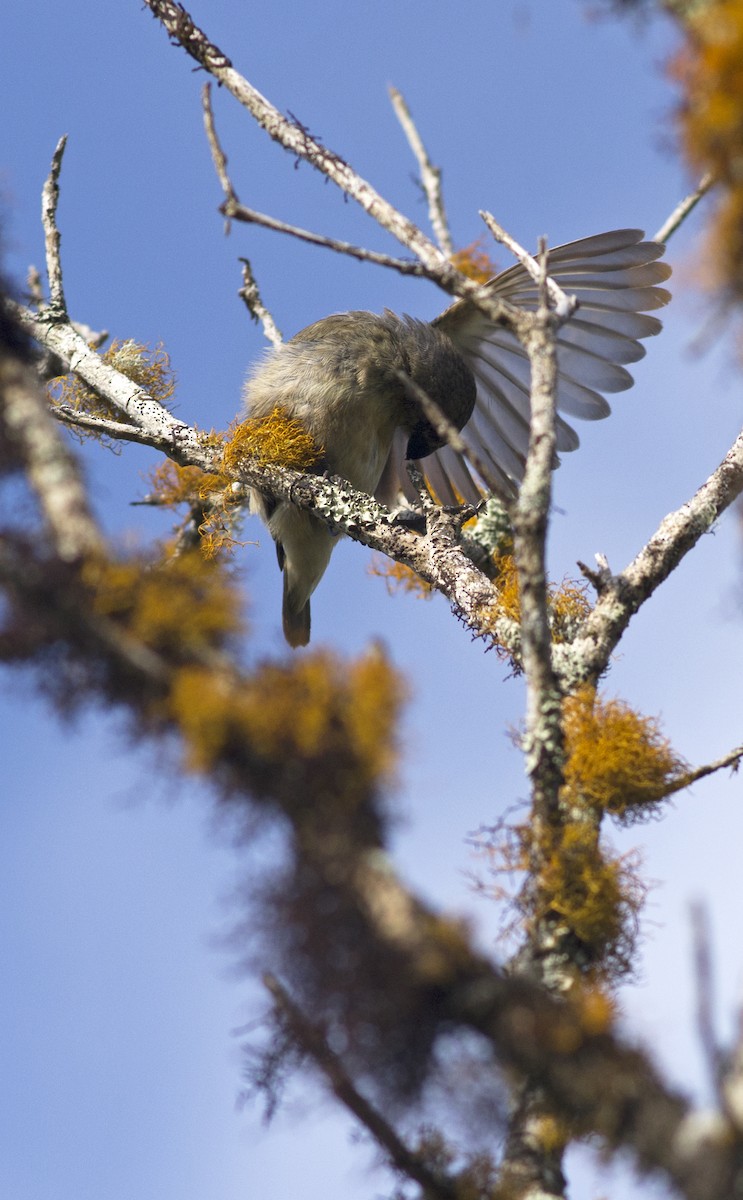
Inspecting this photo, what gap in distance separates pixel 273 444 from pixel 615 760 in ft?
9.29

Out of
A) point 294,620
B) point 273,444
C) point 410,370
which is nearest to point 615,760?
point 273,444

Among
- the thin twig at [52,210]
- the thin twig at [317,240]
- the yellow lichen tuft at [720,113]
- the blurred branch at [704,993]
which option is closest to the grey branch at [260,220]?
the thin twig at [317,240]

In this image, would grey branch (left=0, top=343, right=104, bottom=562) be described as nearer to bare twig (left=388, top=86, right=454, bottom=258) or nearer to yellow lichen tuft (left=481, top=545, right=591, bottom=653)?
Answer: yellow lichen tuft (left=481, top=545, right=591, bottom=653)

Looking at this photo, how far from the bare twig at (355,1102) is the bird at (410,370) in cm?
388

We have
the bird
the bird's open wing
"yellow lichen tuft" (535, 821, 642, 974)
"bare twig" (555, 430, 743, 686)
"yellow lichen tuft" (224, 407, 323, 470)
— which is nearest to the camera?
"yellow lichen tuft" (535, 821, 642, 974)

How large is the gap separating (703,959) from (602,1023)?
0.97 ft

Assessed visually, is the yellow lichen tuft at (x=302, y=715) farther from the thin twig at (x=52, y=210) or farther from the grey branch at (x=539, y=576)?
the thin twig at (x=52, y=210)

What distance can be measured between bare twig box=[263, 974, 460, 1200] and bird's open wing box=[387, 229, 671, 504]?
4.22 metres

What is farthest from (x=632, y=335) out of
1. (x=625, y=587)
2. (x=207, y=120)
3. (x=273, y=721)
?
(x=273, y=721)

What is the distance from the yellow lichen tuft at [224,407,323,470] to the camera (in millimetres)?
5084

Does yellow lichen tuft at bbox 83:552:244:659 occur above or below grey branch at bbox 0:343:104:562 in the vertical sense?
below

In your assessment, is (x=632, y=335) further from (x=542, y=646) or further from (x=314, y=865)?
(x=314, y=865)

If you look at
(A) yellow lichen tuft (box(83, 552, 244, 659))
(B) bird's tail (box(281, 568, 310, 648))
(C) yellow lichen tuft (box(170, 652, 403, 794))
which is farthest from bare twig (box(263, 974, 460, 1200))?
(B) bird's tail (box(281, 568, 310, 648))

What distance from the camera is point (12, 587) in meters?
1.93
